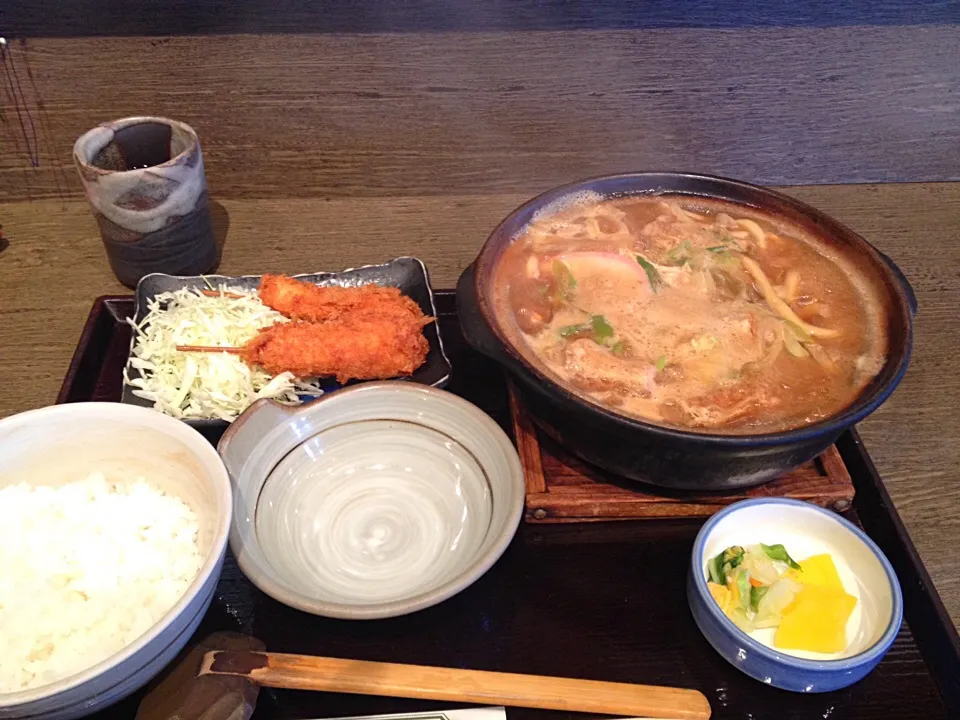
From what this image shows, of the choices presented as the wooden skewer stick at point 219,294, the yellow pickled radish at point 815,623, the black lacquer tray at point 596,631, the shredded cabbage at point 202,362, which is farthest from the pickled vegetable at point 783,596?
the wooden skewer stick at point 219,294

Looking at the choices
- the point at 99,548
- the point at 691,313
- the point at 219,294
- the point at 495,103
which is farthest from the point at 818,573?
the point at 495,103

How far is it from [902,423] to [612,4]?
158 cm

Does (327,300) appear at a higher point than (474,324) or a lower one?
lower

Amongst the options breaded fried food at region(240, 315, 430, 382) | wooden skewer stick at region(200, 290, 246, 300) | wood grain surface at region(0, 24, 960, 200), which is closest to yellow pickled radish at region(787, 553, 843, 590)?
breaded fried food at region(240, 315, 430, 382)

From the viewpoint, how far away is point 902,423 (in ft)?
6.63

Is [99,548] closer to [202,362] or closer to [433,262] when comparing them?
[202,362]

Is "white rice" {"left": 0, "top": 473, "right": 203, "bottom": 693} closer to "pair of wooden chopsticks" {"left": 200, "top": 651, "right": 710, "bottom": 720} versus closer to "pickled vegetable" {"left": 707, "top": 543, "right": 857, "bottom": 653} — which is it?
"pair of wooden chopsticks" {"left": 200, "top": 651, "right": 710, "bottom": 720}

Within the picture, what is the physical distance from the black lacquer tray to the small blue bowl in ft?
0.21

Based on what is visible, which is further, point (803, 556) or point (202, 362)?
point (202, 362)

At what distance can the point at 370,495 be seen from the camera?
5.26ft

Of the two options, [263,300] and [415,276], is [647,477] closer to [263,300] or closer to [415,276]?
[415,276]

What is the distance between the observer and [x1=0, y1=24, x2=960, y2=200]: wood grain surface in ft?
8.08

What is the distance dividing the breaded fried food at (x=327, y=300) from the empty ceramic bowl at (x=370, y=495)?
42cm

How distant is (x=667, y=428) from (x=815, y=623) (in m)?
0.44
